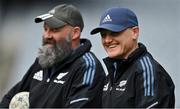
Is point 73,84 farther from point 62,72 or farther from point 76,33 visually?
point 76,33

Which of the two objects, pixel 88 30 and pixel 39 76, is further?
pixel 88 30

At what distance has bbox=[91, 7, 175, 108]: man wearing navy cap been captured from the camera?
386 centimetres

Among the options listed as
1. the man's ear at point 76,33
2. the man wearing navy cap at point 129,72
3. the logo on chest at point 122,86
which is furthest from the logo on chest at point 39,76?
the logo on chest at point 122,86

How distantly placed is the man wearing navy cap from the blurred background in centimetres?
177

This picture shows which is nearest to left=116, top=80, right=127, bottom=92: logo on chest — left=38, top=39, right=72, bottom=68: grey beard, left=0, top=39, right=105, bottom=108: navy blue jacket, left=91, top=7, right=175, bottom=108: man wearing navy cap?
left=91, top=7, right=175, bottom=108: man wearing navy cap

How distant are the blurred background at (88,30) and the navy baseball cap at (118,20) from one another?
178 centimetres

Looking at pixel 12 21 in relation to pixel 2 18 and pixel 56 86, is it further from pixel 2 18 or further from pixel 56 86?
pixel 56 86

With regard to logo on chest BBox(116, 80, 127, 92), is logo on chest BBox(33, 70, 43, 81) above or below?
above

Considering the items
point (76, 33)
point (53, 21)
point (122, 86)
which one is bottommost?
point (122, 86)

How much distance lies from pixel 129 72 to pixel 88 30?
8.03 feet

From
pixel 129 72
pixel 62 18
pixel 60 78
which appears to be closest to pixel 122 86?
pixel 129 72

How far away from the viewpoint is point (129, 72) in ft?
13.2

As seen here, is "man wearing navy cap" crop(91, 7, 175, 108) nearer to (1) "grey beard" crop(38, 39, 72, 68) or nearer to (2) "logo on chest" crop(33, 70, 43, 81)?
(1) "grey beard" crop(38, 39, 72, 68)

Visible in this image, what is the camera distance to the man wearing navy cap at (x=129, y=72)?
3.86 metres
